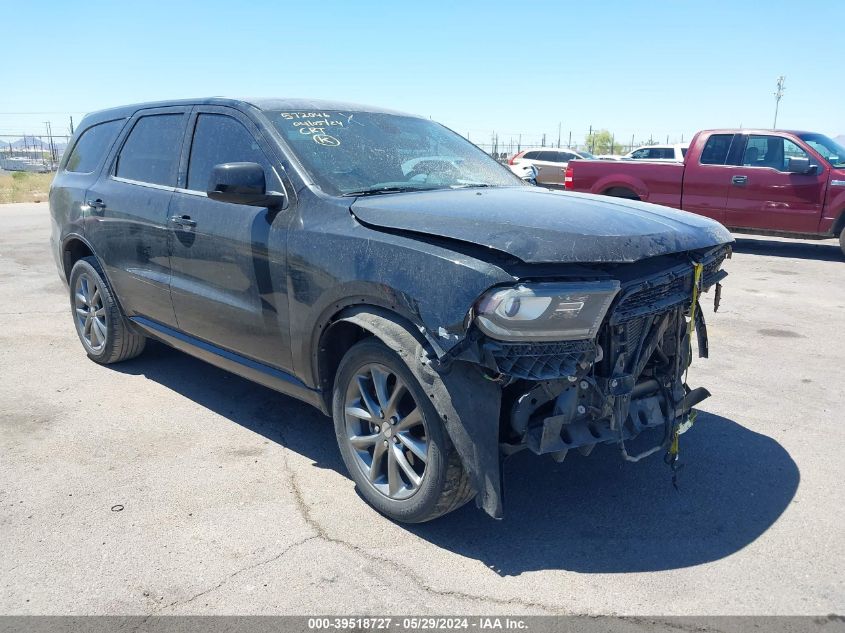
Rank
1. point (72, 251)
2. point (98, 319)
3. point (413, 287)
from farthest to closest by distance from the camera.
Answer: point (72, 251) < point (98, 319) < point (413, 287)

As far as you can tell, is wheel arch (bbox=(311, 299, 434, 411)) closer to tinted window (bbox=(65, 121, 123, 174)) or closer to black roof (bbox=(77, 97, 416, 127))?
black roof (bbox=(77, 97, 416, 127))

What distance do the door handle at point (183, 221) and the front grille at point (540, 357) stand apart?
2.28 meters

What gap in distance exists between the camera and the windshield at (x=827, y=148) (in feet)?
35.7

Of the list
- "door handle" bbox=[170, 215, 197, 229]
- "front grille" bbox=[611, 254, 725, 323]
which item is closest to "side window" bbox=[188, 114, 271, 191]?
"door handle" bbox=[170, 215, 197, 229]

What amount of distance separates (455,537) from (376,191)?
176cm

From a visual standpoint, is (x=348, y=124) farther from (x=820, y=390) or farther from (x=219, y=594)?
(x=820, y=390)

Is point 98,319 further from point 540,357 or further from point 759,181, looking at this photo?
point 759,181

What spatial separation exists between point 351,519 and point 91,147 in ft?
13.0

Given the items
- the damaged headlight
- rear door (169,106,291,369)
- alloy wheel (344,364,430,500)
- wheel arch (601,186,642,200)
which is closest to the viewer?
the damaged headlight

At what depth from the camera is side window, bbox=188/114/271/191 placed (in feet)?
13.0

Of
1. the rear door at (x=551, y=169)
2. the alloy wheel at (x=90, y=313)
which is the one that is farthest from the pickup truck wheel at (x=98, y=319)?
the rear door at (x=551, y=169)

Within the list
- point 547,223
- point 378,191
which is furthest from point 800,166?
point 547,223

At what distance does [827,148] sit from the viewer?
36.2 feet

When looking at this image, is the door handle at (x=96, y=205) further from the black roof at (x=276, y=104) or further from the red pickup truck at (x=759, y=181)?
the red pickup truck at (x=759, y=181)
